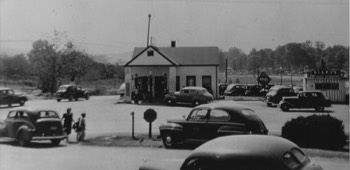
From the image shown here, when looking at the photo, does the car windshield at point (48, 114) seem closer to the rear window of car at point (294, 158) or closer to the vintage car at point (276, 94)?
the rear window of car at point (294, 158)

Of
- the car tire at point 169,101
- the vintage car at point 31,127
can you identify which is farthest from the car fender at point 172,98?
the vintage car at point 31,127

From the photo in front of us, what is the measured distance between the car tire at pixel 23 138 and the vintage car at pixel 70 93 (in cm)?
1039

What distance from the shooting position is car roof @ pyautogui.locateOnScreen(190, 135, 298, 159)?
4.66 m

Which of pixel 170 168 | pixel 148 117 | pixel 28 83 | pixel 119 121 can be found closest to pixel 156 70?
pixel 28 83

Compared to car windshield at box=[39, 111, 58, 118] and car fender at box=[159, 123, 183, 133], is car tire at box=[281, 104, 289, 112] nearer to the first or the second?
car fender at box=[159, 123, 183, 133]

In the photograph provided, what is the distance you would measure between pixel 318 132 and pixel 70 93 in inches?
675

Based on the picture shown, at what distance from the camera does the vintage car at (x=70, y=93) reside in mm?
21930

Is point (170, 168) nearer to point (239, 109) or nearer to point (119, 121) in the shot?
point (239, 109)

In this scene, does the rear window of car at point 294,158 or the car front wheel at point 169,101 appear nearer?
the rear window of car at point 294,158

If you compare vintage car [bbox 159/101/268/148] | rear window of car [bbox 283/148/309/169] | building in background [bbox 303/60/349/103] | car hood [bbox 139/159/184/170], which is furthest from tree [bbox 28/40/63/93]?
rear window of car [bbox 283/148/309/169]

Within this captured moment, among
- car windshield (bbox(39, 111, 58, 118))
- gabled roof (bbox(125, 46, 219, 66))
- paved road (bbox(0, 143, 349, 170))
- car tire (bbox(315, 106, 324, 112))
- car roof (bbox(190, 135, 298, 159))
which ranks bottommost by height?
paved road (bbox(0, 143, 349, 170))

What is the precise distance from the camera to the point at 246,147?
15.7ft

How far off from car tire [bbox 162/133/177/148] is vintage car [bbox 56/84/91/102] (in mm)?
12069

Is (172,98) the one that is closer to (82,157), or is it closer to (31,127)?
(31,127)
